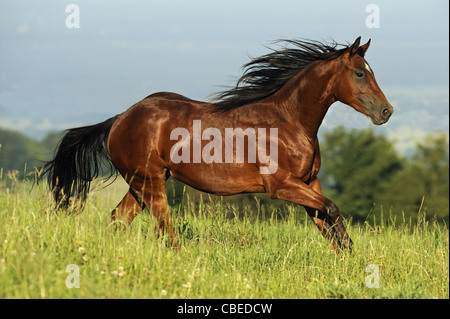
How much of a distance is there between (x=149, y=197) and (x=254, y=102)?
5.58 feet

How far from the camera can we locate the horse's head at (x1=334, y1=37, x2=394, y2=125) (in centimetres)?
612

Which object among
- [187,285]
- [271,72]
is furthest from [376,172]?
[187,285]

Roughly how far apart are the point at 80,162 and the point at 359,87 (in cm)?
378

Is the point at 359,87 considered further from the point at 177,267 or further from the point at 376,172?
the point at 376,172

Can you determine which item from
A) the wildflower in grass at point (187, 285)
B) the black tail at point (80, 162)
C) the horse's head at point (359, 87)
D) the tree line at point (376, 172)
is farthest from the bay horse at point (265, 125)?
the tree line at point (376, 172)

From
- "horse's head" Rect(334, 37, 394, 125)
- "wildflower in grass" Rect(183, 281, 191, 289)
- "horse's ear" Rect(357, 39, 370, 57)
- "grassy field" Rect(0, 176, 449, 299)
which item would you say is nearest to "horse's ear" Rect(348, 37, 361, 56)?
"horse's head" Rect(334, 37, 394, 125)

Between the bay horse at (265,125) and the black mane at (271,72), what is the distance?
1cm

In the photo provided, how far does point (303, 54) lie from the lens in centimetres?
671

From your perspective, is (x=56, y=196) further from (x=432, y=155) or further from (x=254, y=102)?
(x=432, y=155)

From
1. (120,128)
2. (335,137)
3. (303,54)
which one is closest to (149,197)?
(120,128)

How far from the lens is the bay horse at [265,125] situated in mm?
6234

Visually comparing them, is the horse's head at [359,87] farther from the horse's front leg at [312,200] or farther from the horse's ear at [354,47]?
the horse's front leg at [312,200]
